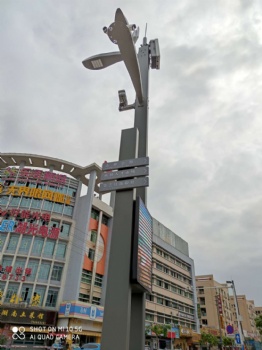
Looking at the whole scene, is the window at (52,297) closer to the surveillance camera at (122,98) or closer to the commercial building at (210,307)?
the surveillance camera at (122,98)

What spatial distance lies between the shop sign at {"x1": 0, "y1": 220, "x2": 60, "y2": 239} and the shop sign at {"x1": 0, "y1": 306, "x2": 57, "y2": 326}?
7.95 meters

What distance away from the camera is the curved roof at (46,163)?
3647 centimetres

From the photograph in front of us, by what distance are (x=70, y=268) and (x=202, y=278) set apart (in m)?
48.7

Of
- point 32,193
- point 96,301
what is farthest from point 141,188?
point 96,301

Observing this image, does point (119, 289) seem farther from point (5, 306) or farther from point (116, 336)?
point (5, 306)

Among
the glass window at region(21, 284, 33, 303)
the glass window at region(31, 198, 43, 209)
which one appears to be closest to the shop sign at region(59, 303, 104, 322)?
the glass window at region(21, 284, 33, 303)

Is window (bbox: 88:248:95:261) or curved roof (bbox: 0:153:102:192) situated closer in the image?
window (bbox: 88:248:95:261)

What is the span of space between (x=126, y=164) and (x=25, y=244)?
27.4m

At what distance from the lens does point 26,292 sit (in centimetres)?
2906

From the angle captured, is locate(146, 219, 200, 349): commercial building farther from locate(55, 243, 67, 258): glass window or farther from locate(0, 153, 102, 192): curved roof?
locate(0, 153, 102, 192): curved roof

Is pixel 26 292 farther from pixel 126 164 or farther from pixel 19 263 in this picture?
pixel 126 164

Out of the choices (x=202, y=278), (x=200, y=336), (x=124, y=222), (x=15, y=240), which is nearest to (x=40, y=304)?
(x=15, y=240)

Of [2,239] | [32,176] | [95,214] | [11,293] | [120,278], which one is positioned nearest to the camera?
[120,278]

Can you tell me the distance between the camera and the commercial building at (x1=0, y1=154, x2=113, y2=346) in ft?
92.9
